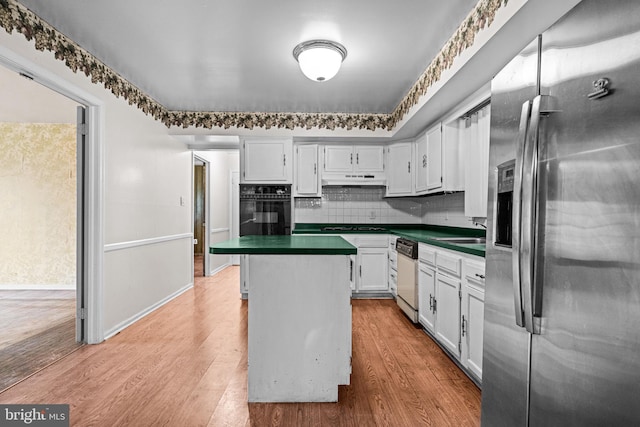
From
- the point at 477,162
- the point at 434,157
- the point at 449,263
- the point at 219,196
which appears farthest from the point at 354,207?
the point at 219,196

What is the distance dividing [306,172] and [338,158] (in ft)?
1.53

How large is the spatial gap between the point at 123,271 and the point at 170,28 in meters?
2.21

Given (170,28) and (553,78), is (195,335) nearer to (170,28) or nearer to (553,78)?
(170,28)

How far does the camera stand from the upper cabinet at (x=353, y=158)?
4.89m

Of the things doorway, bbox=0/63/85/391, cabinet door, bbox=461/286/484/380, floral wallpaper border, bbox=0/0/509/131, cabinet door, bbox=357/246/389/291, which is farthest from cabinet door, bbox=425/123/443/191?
doorway, bbox=0/63/85/391

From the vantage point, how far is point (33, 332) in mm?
3322

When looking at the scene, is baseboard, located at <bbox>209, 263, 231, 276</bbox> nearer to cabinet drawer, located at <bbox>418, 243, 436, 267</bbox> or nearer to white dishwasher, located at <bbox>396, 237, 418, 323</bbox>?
white dishwasher, located at <bbox>396, 237, 418, 323</bbox>

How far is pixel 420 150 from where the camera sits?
14.6 feet

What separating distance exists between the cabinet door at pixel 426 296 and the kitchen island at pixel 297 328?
1.23 meters

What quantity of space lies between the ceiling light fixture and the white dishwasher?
178cm

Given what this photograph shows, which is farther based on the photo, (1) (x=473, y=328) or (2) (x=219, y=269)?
(2) (x=219, y=269)

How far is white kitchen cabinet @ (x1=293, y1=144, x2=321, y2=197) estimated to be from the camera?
489 cm

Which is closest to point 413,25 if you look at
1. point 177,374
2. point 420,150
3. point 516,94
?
point 516,94

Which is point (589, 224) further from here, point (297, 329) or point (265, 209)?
point (265, 209)
